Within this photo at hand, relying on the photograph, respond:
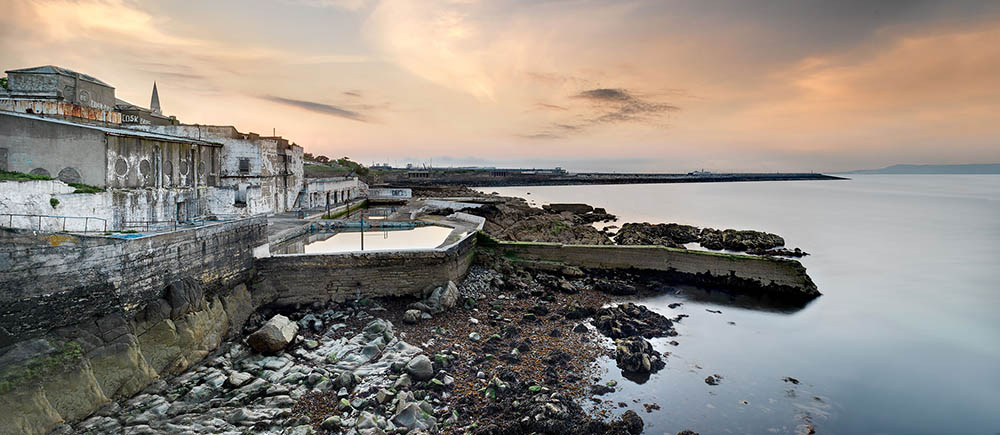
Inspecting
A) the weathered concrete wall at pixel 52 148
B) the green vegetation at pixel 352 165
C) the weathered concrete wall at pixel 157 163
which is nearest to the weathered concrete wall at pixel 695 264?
the weathered concrete wall at pixel 157 163

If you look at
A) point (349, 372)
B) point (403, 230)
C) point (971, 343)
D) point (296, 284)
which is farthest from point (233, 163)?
point (971, 343)

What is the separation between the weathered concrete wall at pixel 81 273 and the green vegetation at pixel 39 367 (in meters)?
0.50

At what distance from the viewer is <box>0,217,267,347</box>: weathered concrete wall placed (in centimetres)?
864

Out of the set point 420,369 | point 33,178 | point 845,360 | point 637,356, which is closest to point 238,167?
point 33,178

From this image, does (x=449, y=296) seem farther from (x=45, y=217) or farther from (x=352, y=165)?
(x=352, y=165)

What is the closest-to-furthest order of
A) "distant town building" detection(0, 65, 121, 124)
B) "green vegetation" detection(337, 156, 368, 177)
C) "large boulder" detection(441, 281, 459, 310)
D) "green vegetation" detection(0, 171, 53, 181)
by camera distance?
"green vegetation" detection(0, 171, 53, 181) < "large boulder" detection(441, 281, 459, 310) < "distant town building" detection(0, 65, 121, 124) < "green vegetation" detection(337, 156, 368, 177)

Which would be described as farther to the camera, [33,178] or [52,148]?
[52,148]

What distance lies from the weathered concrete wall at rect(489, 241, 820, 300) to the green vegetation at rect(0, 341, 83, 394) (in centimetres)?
1508

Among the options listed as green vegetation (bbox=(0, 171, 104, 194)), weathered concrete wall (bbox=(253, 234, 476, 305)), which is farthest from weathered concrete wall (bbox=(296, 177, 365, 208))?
green vegetation (bbox=(0, 171, 104, 194))

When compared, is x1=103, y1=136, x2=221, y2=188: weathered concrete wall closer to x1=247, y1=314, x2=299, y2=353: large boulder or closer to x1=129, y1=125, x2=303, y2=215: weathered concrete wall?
x1=129, y1=125, x2=303, y2=215: weathered concrete wall

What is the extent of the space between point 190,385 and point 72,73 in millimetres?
23927

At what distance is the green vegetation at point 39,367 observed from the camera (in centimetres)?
819

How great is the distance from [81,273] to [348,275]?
723cm

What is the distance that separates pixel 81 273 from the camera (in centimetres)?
957
